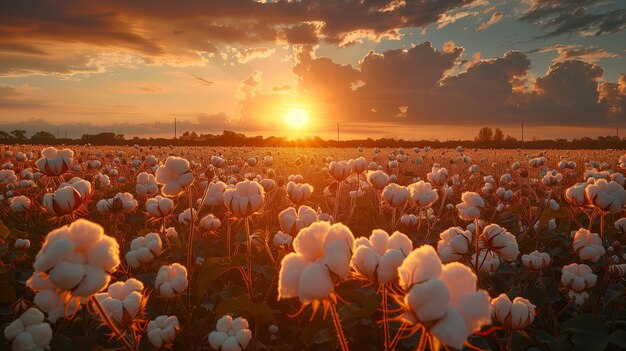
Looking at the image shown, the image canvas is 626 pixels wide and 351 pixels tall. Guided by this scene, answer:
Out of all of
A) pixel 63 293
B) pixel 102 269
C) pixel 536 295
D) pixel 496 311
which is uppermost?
pixel 102 269

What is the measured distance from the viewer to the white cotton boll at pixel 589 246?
3859mm

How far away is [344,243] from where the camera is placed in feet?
5.25

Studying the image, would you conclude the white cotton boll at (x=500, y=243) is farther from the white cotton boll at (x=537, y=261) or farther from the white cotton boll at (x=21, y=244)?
the white cotton boll at (x=21, y=244)

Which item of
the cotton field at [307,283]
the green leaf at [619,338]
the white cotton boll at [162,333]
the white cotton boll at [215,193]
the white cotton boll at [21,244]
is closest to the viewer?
the cotton field at [307,283]

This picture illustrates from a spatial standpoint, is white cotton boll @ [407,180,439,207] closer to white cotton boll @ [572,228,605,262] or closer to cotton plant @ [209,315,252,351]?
white cotton boll @ [572,228,605,262]

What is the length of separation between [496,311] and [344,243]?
143 centimetres

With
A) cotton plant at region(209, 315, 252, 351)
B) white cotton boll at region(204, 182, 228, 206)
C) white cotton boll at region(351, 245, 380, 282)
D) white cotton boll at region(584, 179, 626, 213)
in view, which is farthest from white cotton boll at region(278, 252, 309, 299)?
white cotton boll at region(584, 179, 626, 213)

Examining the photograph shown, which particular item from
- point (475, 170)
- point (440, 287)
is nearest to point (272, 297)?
point (440, 287)

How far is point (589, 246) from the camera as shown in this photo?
3908mm

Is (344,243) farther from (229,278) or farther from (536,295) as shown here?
(229,278)

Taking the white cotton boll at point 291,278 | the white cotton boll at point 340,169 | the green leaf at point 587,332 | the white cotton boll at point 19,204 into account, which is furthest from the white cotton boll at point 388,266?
the white cotton boll at point 19,204

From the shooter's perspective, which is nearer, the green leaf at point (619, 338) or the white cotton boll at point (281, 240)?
the green leaf at point (619, 338)

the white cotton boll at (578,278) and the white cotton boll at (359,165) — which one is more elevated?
the white cotton boll at (359,165)

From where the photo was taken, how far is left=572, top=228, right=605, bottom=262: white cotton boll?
3.86 m
